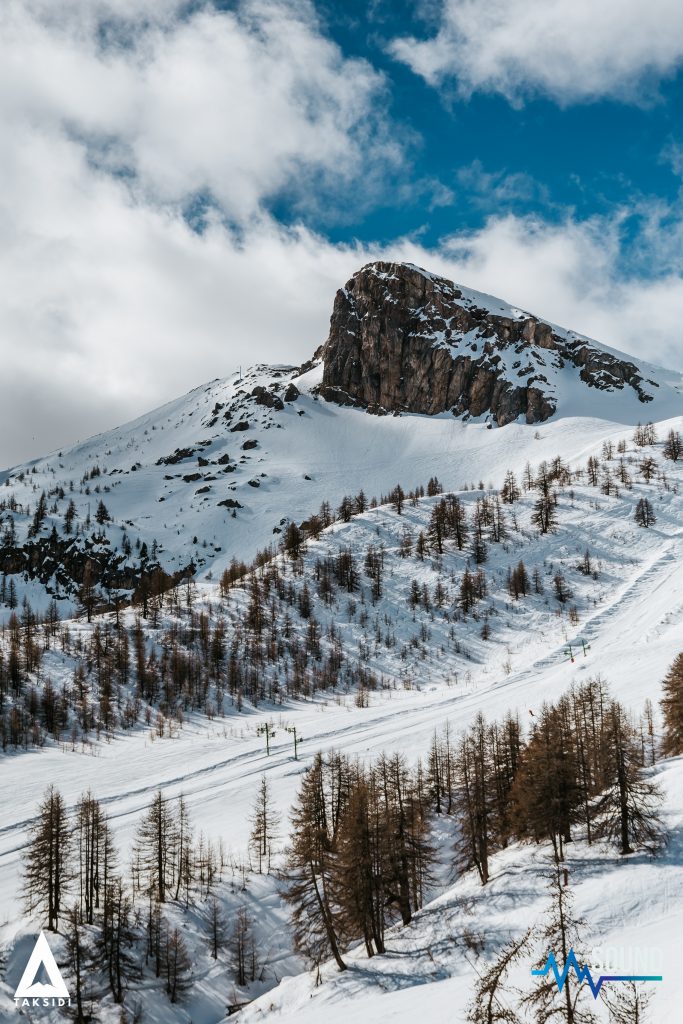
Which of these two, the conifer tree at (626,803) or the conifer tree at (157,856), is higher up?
the conifer tree at (626,803)

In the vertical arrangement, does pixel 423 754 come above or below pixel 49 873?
below

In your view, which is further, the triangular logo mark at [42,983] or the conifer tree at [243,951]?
the conifer tree at [243,951]

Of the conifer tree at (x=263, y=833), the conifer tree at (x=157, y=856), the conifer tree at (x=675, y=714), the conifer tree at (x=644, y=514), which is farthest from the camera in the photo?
the conifer tree at (x=644, y=514)

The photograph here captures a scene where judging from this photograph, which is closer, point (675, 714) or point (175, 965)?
point (175, 965)

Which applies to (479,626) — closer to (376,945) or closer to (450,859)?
(450,859)

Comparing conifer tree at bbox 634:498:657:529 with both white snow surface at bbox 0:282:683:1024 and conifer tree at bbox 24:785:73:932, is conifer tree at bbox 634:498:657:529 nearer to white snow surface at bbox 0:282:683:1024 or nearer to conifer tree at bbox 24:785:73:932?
white snow surface at bbox 0:282:683:1024

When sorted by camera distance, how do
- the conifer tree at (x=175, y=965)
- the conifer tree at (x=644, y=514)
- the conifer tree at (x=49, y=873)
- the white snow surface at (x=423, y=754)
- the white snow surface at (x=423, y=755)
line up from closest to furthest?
the white snow surface at (x=423, y=754) < the white snow surface at (x=423, y=755) < the conifer tree at (x=175, y=965) < the conifer tree at (x=49, y=873) < the conifer tree at (x=644, y=514)

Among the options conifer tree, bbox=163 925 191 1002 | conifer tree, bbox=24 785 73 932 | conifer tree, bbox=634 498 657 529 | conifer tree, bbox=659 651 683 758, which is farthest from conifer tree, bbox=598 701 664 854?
conifer tree, bbox=634 498 657 529

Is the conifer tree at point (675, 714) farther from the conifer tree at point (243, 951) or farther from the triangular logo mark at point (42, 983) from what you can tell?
the triangular logo mark at point (42, 983)

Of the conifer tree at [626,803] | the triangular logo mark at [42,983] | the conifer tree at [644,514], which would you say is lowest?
the triangular logo mark at [42,983]

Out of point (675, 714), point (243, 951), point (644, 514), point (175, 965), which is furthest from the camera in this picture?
point (644, 514)

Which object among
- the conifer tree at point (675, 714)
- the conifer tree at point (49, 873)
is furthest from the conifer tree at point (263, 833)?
the conifer tree at point (675, 714)

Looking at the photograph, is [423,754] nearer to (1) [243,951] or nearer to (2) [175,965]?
(1) [243,951]

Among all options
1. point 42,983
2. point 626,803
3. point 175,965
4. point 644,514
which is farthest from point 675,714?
point 644,514
